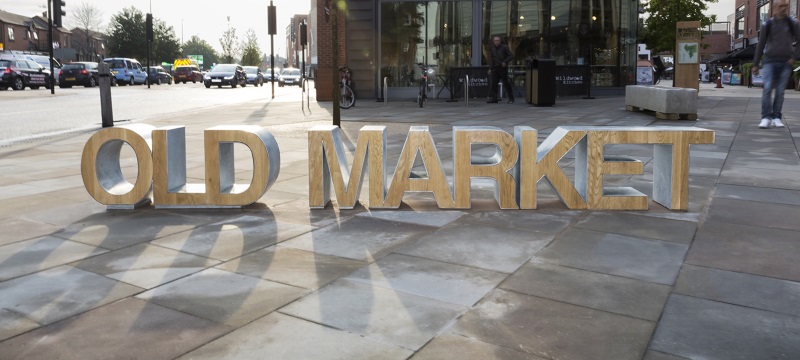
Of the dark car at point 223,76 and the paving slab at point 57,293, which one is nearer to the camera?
the paving slab at point 57,293

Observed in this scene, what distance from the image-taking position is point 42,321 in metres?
3.20

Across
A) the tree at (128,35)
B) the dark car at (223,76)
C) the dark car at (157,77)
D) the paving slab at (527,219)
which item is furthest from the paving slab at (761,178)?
the tree at (128,35)

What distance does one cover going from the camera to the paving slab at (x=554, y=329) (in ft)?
9.50

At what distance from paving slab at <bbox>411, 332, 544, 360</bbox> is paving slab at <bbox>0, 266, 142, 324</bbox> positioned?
162cm

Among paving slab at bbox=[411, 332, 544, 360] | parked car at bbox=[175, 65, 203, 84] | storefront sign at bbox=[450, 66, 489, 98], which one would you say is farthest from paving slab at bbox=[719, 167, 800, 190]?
parked car at bbox=[175, 65, 203, 84]

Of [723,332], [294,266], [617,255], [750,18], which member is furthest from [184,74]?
[723,332]

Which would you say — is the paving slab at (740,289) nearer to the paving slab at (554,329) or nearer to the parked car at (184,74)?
the paving slab at (554,329)

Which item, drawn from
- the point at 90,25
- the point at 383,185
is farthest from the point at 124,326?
the point at 90,25

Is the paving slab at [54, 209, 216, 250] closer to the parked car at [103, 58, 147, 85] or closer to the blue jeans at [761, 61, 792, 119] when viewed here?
the blue jeans at [761, 61, 792, 119]

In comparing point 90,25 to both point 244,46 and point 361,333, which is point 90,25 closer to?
point 244,46

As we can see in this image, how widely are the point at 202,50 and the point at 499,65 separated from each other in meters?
166

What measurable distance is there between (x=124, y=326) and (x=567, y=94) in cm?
2091

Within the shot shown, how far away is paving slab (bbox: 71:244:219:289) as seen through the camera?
12.7ft

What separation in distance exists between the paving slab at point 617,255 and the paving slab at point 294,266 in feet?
3.82
